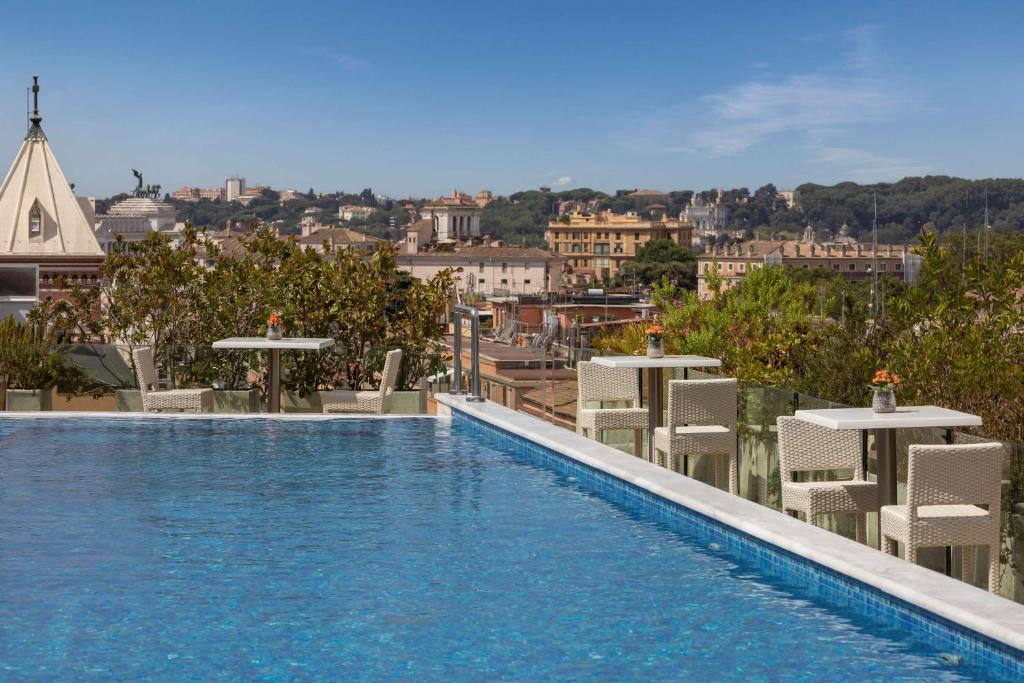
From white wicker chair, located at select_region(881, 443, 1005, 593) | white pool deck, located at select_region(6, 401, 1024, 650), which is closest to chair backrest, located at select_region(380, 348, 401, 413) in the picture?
white pool deck, located at select_region(6, 401, 1024, 650)

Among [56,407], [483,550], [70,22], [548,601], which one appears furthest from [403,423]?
[70,22]

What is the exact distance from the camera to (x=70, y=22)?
55062 mm

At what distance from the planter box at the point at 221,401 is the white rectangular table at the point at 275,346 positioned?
206 mm

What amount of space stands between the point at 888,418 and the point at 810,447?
0.57m

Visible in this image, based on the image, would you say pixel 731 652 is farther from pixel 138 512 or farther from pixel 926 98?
pixel 926 98

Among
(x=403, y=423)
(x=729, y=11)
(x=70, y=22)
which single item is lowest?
(x=403, y=423)

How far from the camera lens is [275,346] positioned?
11.6 metres

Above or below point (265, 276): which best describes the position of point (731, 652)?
below

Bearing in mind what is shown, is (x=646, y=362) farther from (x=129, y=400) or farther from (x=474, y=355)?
(x=129, y=400)

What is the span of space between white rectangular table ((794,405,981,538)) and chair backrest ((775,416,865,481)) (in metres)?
0.11

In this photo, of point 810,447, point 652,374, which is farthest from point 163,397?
point 810,447

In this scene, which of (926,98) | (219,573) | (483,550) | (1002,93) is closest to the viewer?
(219,573)

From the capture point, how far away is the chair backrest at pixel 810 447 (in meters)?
6.89

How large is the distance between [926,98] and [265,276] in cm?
11367
